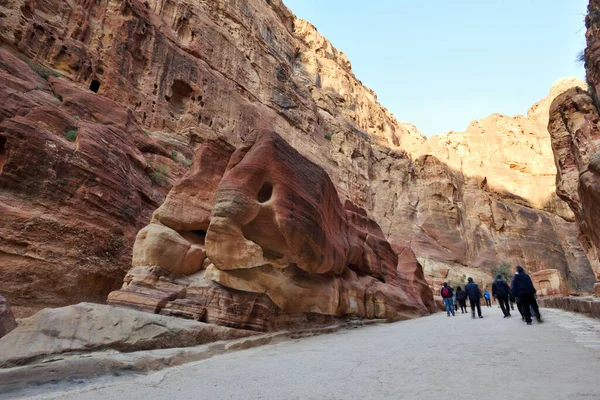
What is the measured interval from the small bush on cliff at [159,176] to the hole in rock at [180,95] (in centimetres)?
869

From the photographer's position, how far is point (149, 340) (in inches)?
198

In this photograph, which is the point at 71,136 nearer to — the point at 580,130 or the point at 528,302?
the point at 528,302

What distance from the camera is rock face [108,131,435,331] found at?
693 cm

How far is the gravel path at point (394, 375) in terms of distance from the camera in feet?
9.58

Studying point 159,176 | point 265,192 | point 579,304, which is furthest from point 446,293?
point 159,176

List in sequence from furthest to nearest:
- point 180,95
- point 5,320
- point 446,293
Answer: point 180,95, point 446,293, point 5,320

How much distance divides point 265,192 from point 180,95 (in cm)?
1913

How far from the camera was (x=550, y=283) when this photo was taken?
1162 inches

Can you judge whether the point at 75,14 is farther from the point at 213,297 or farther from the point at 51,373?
the point at 51,373

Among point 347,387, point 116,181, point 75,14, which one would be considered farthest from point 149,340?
point 75,14

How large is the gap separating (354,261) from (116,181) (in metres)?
8.96

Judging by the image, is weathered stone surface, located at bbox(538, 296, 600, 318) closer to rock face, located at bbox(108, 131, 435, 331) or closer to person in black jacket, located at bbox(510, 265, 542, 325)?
person in black jacket, located at bbox(510, 265, 542, 325)

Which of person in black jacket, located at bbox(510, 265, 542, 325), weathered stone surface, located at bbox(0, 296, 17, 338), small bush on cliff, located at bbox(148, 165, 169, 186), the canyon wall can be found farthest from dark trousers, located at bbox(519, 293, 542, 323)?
small bush on cliff, located at bbox(148, 165, 169, 186)

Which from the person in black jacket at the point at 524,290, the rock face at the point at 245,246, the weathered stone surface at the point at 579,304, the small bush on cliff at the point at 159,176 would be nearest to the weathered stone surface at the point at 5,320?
the rock face at the point at 245,246
